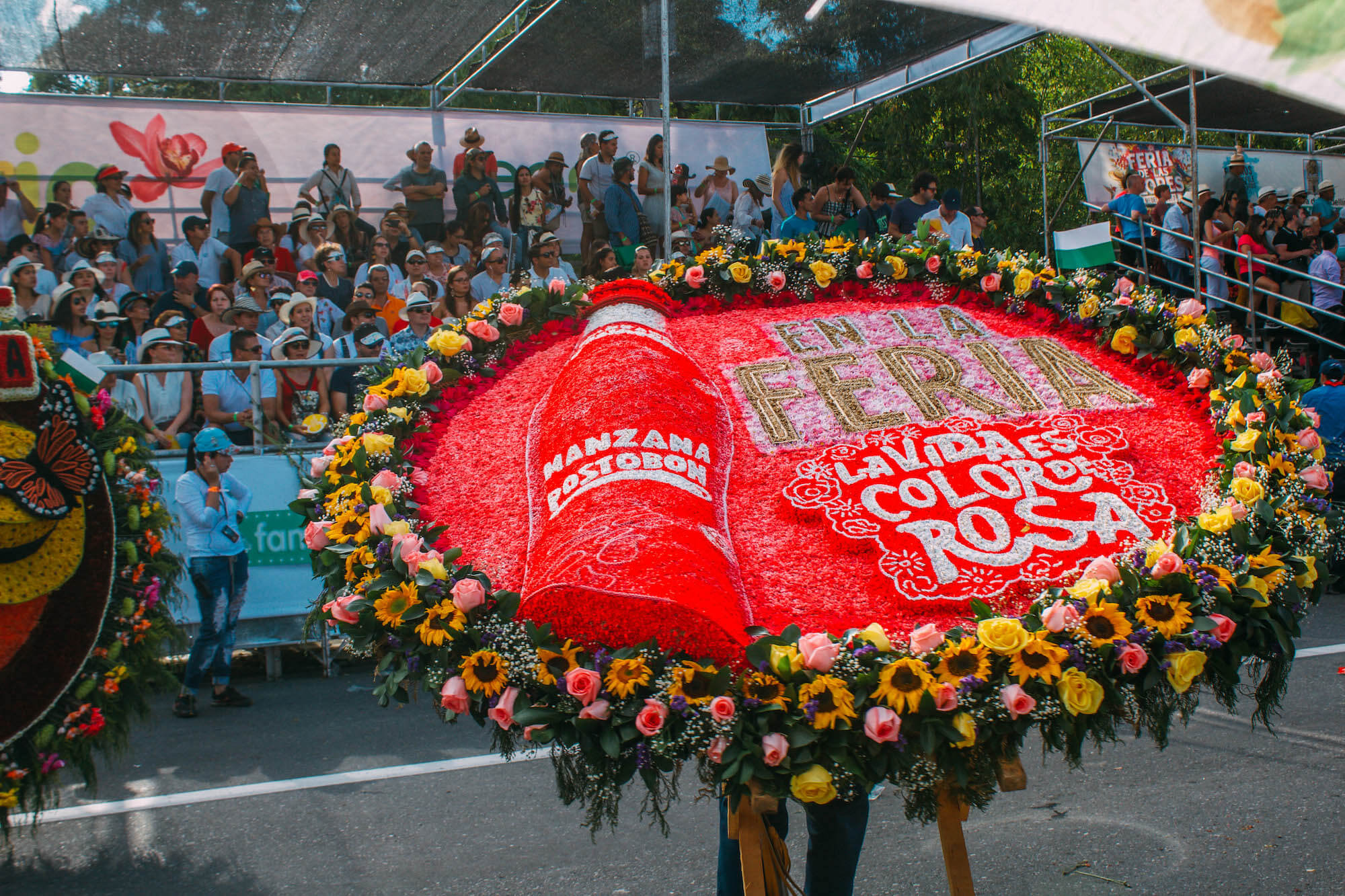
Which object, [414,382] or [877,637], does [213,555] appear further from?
[877,637]

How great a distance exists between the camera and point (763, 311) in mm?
3730

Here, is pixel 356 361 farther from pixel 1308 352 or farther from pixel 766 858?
pixel 1308 352

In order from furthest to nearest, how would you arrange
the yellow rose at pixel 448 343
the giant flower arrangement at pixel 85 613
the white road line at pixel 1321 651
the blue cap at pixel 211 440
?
the white road line at pixel 1321 651
the blue cap at pixel 211 440
the giant flower arrangement at pixel 85 613
the yellow rose at pixel 448 343

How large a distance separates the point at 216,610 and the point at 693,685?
4.71 metres

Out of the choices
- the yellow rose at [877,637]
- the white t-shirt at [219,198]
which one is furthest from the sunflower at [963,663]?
the white t-shirt at [219,198]

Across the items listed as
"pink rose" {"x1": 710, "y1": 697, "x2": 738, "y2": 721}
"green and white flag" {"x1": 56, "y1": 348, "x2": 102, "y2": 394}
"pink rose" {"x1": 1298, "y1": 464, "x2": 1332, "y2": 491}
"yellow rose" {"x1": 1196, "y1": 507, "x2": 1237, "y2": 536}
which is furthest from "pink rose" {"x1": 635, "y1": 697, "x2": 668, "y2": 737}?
"green and white flag" {"x1": 56, "y1": 348, "x2": 102, "y2": 394}

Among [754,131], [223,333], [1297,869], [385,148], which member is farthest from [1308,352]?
[223,333]

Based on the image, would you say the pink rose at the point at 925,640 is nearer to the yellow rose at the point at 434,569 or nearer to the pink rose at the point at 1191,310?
the yellow rose at the point at 434,569

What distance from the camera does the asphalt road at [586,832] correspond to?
401 centimetres

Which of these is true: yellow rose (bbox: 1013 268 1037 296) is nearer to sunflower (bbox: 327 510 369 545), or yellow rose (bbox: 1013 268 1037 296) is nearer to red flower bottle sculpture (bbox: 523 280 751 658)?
red flower bottle sculpture (bbox: 523 280 751 658)

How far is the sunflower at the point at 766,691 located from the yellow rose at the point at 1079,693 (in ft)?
1.83

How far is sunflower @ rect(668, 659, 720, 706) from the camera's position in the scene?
7.29 ft

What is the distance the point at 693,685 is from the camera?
2.23 metres

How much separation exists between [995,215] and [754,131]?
38.3ft
